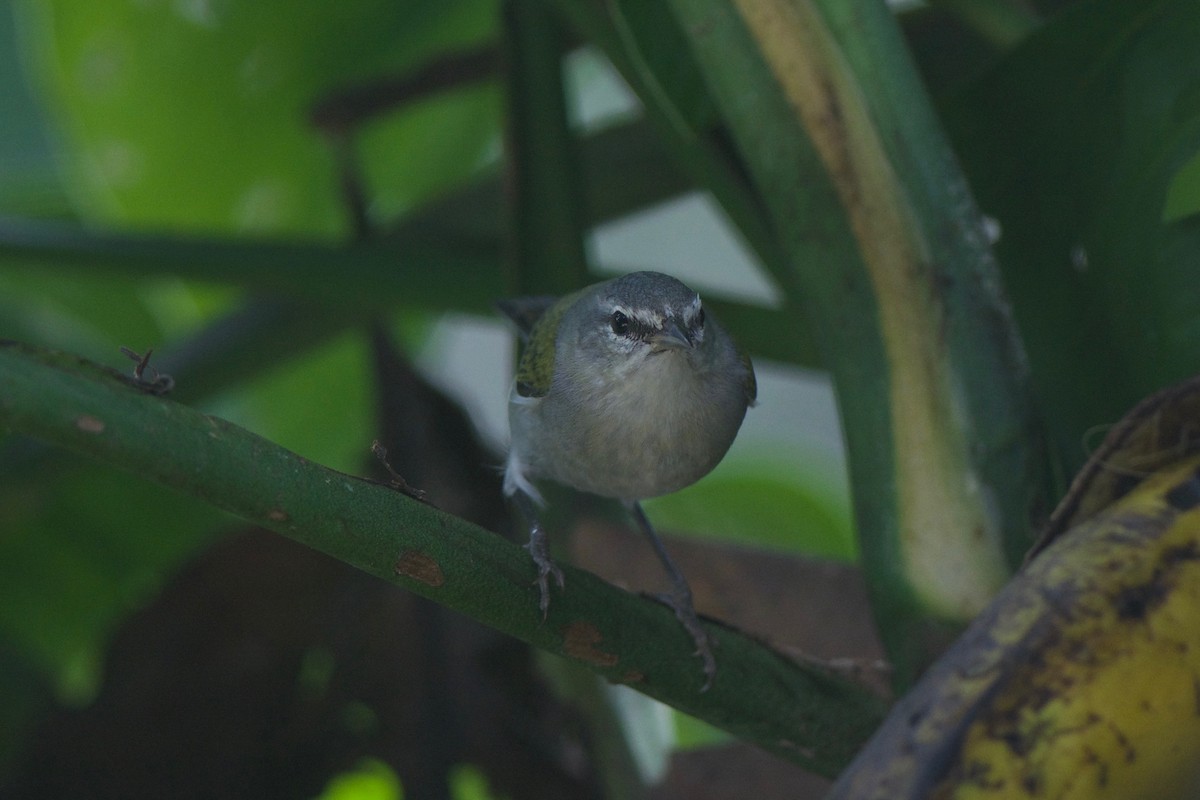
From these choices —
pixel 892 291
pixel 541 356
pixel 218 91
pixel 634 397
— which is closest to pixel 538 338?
pixel 541 356

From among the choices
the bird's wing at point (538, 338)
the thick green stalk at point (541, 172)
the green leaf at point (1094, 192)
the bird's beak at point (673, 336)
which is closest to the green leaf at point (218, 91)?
the thick green stalk at point (541, 172)

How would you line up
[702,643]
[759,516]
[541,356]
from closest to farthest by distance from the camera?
[702,643], [541,356], [759,516]

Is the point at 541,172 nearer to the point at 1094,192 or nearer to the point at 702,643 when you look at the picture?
the point at 1094,192

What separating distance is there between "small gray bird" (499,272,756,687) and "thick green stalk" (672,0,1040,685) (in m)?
0.21

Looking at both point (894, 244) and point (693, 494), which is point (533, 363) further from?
point (693, 494)

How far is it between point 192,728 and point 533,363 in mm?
825

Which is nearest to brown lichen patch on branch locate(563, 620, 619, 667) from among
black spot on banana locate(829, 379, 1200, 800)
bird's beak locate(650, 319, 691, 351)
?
black spot on banana locate(829, 379, 1200, 800)

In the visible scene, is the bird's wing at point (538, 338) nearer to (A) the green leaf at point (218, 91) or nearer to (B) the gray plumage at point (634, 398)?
(B) the gray plumage at point (634, 398)

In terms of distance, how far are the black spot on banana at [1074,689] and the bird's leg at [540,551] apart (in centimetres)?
27

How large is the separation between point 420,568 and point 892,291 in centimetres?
68

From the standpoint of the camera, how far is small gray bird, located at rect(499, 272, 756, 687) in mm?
1569

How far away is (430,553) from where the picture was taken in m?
0.92

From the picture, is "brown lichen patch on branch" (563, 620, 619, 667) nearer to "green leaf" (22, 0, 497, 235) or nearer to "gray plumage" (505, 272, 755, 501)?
"gray plumage" (505, 272, 755, 501)

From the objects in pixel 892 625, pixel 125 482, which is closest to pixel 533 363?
pixel 892 625
